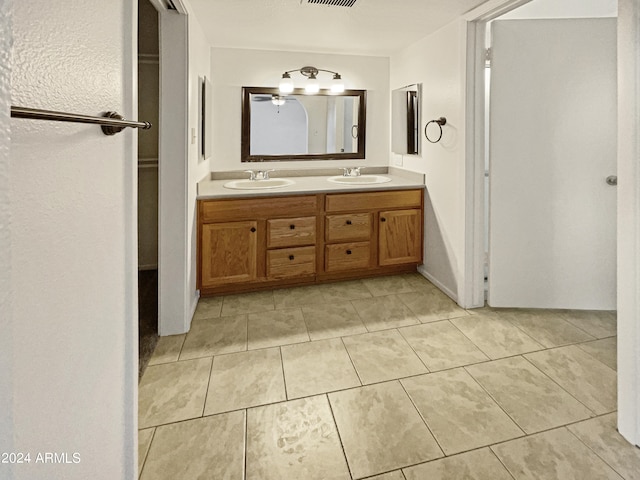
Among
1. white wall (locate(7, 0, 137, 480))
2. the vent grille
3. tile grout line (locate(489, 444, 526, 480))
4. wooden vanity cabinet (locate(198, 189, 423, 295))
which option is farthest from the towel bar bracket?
wooden vanity cabinet (locate(198, 189, 423, 295))

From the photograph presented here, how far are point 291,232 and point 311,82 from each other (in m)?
1.46

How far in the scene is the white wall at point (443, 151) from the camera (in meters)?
2.71

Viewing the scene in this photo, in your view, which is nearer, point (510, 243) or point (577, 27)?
point (577, 27)

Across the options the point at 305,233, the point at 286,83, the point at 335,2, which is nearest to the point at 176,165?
the point at 305,233

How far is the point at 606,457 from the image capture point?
Answer: 1426 mm

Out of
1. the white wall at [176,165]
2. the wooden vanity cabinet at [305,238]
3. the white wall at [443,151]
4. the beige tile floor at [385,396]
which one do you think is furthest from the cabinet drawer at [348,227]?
the white wall at [176,165]

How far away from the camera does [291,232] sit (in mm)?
3061

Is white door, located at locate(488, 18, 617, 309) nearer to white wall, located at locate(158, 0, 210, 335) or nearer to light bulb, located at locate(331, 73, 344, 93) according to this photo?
light bulb, located at locate(331, 73, 344, 93)

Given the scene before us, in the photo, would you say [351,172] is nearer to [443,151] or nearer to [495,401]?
[443,151]

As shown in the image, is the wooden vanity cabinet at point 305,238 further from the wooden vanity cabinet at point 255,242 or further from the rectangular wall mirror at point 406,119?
the rectangular wall mirror at point 406,119

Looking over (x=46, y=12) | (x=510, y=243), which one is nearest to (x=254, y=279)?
(x=510, y=243)

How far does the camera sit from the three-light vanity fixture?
3.47 meters

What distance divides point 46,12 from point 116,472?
1052mm

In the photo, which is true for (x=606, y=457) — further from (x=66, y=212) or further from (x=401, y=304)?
(x=66, y=212)
